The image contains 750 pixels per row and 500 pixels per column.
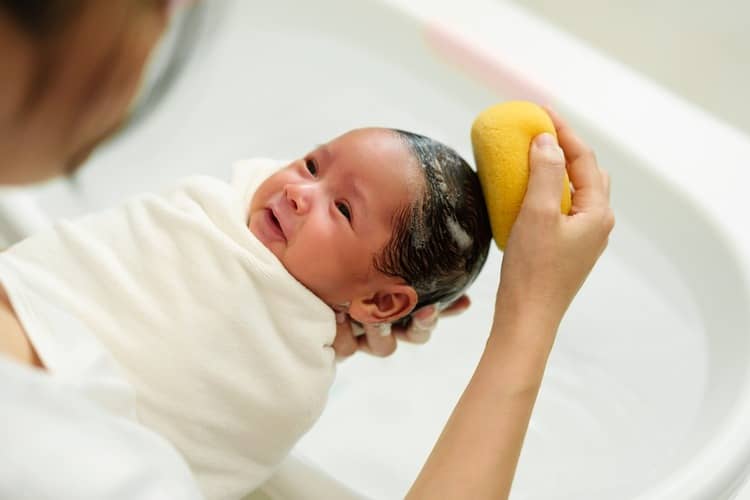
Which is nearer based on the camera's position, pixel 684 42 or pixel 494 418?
pixel 494 418

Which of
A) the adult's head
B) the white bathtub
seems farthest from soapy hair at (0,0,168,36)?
the white bathtub

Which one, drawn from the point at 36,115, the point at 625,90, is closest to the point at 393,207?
the point at 36,115

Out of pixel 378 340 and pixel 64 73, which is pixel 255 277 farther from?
pixel 64 73

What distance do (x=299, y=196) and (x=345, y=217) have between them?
51 mm

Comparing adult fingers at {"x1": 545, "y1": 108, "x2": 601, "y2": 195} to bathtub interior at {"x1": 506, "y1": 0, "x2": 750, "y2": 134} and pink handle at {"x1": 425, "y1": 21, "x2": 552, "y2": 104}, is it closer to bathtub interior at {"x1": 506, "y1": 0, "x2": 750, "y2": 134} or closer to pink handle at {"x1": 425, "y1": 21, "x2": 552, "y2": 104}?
pink handle at {"x1": 425, "y1": 21, "x2": 552, "y2": 104}

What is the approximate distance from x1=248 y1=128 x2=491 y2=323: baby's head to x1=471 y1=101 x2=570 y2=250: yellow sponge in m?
0.03

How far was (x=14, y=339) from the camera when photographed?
612 mm

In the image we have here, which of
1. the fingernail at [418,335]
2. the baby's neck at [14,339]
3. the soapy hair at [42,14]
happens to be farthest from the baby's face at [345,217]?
the soapy hair at [42,14]

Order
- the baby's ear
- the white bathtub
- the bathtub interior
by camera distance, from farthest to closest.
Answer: the bathtub interior
the white bathtub
the baby's ear

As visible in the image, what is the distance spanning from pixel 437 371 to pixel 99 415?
68 centimetres

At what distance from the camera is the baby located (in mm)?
729

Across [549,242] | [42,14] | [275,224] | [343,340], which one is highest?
[42,14]

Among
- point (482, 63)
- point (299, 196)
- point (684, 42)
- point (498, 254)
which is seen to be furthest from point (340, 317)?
point (684, 42)

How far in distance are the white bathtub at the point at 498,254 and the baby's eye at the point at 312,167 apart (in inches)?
6.4
